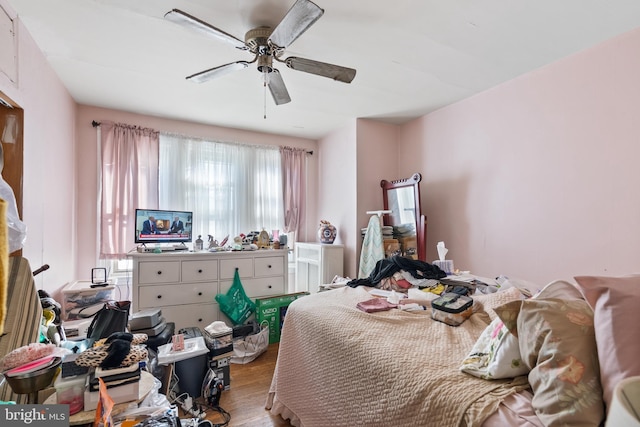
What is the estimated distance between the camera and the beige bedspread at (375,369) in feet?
3.08

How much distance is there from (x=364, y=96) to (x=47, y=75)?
8.84ft

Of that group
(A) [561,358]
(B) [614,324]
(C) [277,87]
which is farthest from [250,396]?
(C) [277,87]

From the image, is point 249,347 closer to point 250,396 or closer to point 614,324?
point 250,396

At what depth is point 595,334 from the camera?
81 centimetres

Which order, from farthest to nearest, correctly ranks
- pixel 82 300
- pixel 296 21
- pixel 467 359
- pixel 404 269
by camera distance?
1. pixel 82 300
2. pixel 404 269
3. pixel 296 21
4. pixel 467 359

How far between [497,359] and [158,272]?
2.89 meters

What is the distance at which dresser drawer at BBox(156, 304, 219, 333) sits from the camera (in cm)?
286

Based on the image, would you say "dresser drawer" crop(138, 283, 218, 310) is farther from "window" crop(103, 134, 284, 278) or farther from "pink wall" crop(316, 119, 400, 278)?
"pink wall" crop(316, 119, 400, 278)

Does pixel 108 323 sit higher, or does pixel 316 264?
pixel 316 264

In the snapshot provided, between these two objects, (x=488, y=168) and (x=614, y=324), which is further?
(x=488, y=168)

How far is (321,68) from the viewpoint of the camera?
Result: 1.86 meters

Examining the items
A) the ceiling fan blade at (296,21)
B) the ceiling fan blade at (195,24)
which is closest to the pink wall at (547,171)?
the ceiling fan blade at (296,21)

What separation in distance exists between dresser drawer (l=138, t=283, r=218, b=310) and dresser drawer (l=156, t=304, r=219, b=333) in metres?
0.06

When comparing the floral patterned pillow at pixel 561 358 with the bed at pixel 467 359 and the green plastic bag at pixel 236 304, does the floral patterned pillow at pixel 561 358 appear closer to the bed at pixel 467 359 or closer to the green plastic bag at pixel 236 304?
the bed at pixel 467 359
